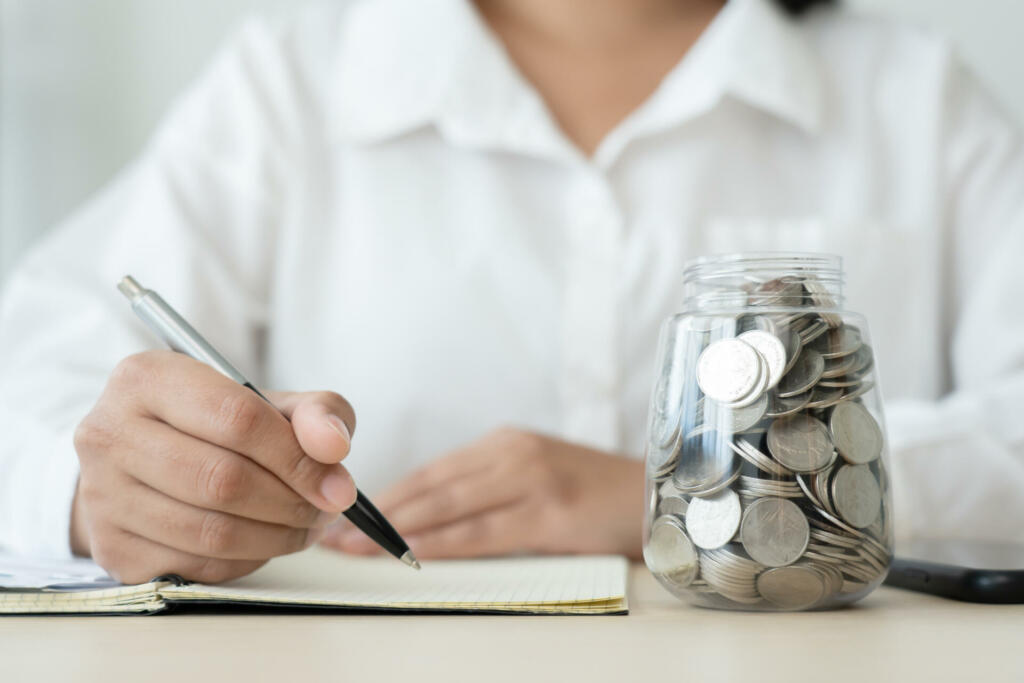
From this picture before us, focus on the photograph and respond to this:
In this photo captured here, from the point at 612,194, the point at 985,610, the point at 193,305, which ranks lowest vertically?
the point at 985,610

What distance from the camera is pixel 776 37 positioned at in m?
1.00

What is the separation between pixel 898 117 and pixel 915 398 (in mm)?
297

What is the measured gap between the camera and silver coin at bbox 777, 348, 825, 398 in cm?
39

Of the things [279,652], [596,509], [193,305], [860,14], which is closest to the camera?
[279,652]

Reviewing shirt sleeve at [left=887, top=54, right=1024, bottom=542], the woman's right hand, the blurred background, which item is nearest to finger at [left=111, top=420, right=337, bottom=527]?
the woman's right hand

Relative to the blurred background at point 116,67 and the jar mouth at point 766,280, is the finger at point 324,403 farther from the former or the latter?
the blurred background at point 116,67

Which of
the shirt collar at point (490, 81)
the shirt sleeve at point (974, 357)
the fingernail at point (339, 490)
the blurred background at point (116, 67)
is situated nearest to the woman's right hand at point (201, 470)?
the fingernail at point (339, 490)

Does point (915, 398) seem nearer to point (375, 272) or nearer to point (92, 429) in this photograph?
point (375, 272)

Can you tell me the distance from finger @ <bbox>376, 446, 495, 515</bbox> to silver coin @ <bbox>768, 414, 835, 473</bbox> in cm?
34

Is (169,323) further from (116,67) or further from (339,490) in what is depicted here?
(116,67)

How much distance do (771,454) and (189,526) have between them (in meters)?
0.27

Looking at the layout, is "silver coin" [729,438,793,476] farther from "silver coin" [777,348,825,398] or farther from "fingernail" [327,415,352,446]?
"fingernail" [327,415,352,446]

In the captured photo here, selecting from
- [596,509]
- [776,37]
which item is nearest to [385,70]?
[776,37]

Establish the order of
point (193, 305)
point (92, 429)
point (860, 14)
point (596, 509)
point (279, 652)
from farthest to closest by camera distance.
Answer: point (860, 14) < point (193, 305) < point (596, 509) < point (92, 429) < point (279, 652)
